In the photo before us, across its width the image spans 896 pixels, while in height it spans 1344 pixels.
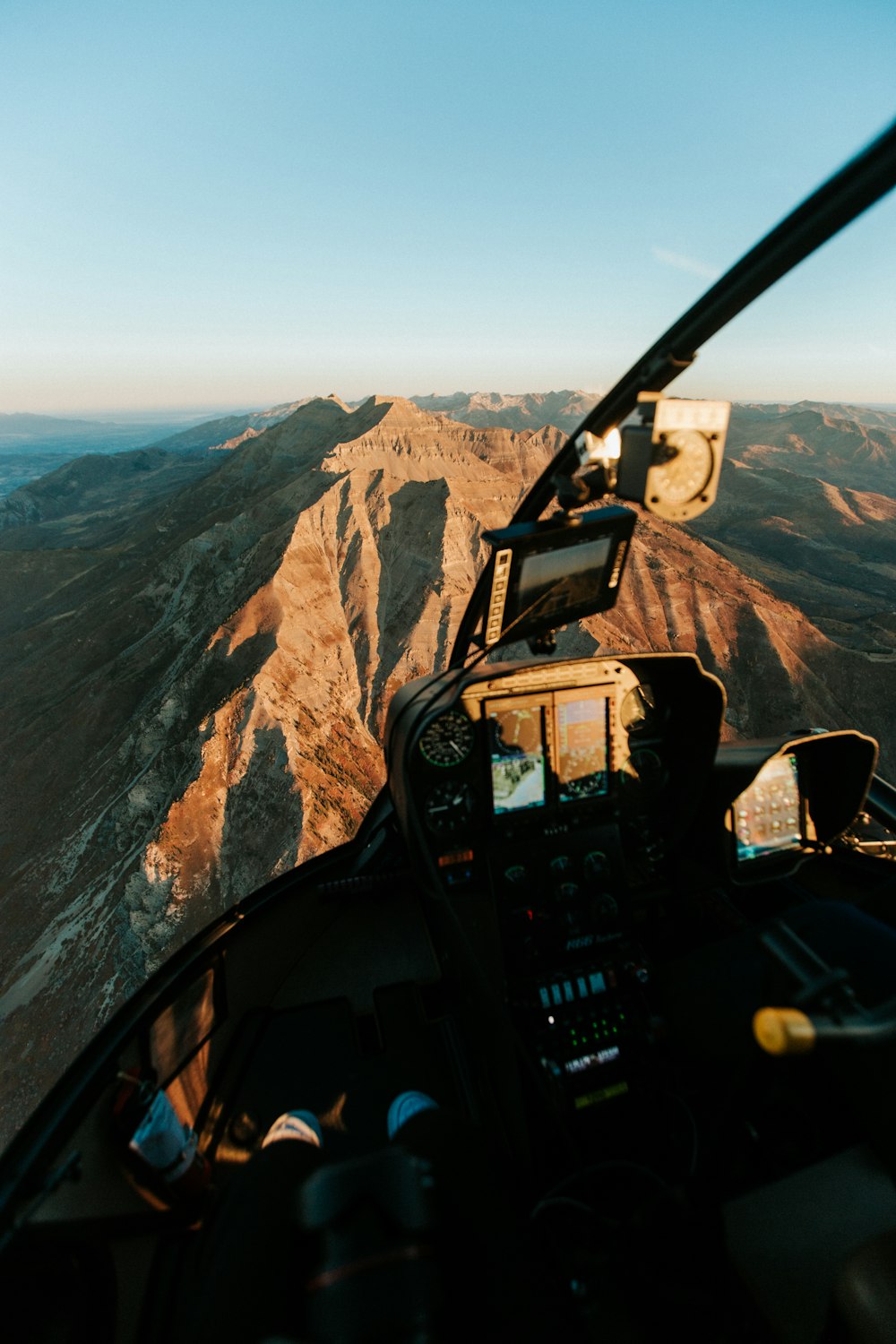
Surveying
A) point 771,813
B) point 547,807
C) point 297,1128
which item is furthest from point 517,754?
point 297,1128

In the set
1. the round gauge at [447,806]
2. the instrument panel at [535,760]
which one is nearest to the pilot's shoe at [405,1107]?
the instrument panel at [535,760]

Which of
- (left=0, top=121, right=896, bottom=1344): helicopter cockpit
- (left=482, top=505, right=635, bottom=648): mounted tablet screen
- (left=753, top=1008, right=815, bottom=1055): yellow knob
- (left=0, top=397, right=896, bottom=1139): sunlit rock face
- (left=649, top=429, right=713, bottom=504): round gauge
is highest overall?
(left=649, top=429, right=713, bottom=504): round gauge

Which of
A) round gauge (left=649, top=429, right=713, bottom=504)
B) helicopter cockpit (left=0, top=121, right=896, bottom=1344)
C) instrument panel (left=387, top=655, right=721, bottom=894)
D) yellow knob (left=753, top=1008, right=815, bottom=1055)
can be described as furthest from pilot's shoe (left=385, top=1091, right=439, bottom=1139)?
round gauge (left=649, top=429, right=713, bottom=504)

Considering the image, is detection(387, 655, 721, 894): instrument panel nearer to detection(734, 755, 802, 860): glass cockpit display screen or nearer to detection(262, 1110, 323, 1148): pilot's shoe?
detection(734, 755, 802, 860): glass cockpit display screen

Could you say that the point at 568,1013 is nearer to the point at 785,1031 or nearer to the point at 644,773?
the point at 644,773

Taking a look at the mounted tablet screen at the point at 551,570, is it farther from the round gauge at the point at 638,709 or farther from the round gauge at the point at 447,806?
the round gauge at the point at 447,806

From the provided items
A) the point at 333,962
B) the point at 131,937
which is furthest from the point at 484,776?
the point at 131,937

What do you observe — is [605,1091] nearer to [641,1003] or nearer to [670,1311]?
[641,1003]
